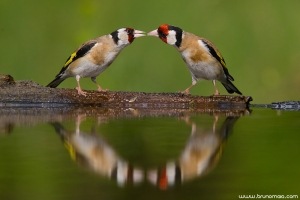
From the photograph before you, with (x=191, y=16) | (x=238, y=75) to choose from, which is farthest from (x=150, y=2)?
(x=238, y=75)

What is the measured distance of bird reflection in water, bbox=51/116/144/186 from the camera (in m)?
2.54

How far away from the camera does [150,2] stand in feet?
32.6

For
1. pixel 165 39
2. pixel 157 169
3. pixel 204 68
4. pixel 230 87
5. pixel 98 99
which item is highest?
pixel 165 39

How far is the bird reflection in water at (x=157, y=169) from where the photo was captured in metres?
2.50

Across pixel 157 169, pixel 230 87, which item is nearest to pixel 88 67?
pixel 230 87

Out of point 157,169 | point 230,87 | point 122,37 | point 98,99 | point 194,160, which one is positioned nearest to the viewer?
point 157,169

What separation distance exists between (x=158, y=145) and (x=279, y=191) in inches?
52.6

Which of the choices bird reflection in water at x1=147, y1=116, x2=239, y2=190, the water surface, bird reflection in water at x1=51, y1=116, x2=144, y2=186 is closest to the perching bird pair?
the water surface

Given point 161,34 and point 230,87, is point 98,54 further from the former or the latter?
point 230,87

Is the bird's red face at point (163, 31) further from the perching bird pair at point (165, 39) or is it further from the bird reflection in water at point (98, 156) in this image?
the bird reflection in water at point (98, 156)

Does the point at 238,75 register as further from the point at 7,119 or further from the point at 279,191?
the point at 279,191

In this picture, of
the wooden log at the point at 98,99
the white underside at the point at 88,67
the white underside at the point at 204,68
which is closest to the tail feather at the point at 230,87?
the white underside at the point at 204,68

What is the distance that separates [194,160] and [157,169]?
0.90 ft

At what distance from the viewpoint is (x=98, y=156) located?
3.03m
